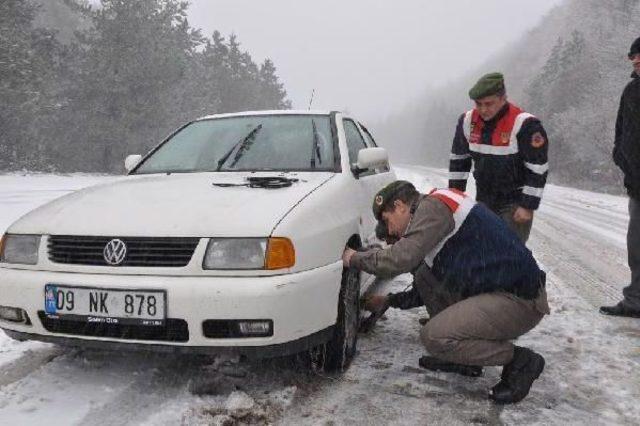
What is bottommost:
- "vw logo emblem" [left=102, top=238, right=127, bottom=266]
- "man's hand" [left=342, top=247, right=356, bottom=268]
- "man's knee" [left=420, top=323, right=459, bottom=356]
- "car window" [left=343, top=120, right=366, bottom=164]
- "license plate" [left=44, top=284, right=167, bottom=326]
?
"man's knee" [left=420, top=323, right=459, bottom=356]

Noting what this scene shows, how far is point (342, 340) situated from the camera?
2949 mm

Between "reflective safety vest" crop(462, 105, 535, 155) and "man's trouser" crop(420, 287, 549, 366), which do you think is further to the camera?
"reflective safety vest" crop(462, 105, 535, 155)

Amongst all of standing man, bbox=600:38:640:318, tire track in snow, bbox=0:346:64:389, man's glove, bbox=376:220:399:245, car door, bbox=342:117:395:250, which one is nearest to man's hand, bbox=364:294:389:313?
car door, bbox=342:117:395:250

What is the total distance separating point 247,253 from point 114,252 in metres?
0.62

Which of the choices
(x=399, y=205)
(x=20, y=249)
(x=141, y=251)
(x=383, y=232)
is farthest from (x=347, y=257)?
(x=20, y=249)

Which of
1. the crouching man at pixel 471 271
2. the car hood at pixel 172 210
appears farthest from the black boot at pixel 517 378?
the car hood at pixel 172 210

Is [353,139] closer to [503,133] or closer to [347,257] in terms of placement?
[503,133]

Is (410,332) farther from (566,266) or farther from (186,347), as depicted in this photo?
(566,266)

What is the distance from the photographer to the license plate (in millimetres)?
2422

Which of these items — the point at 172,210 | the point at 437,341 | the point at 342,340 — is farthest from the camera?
the point at 342,340

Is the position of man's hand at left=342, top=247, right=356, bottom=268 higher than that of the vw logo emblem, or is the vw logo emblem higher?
the vw logo emblem

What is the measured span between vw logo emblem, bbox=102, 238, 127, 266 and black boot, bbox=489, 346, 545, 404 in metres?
1.96

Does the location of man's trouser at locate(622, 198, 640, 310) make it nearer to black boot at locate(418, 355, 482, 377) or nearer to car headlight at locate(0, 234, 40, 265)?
black boot at locate(418, 355, 482, 377)

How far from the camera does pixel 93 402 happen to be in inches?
102
